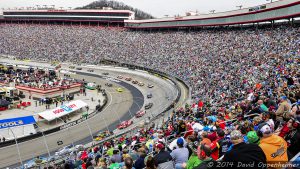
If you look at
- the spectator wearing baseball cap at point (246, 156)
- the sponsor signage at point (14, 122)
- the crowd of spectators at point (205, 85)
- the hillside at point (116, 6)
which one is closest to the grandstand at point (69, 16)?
the crowd of spectators at point (205, 85)

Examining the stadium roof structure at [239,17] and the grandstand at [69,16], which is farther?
the grandstand at [69,16]

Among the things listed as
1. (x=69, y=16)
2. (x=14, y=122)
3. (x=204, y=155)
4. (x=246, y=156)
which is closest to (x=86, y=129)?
(x=14, y=122)

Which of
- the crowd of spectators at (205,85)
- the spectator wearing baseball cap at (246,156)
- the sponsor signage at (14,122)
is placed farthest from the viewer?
the sponsor signage at (14,122)

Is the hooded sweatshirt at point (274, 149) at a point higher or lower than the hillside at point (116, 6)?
lower

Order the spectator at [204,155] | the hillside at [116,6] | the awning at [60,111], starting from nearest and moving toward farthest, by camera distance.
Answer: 1. the spectator at [204,155]
2. the awning at [60,111]
3. the hillside at [116,6]

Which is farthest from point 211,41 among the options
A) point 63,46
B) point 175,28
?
point 63,46

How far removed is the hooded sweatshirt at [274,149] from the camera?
509 cm

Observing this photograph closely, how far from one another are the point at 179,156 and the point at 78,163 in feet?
26.1

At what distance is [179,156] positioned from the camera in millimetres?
6535

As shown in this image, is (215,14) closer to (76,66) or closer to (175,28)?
(175,28)

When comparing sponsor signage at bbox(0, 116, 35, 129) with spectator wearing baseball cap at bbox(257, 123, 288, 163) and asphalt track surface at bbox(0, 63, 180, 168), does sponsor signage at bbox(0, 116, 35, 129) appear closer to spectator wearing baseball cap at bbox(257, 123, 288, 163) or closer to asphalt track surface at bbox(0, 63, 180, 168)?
asphalt track surface at bbox(0, 63, 180, 168)

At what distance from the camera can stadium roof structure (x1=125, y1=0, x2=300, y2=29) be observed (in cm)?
3950

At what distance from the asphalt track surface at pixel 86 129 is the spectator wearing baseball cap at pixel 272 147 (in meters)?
16.4

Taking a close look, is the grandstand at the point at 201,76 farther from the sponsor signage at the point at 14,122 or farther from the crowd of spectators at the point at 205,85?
the sponsor signage at the point at 14,122
